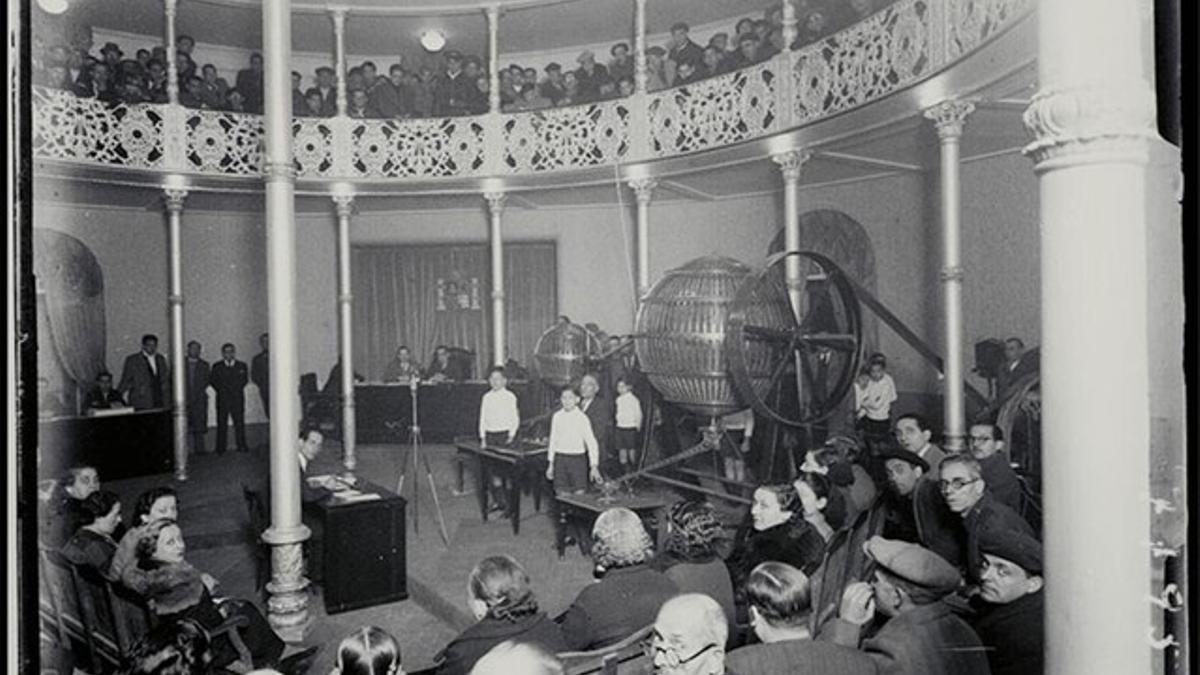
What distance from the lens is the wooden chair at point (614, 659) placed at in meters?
3.04

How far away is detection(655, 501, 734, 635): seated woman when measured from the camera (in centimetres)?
354

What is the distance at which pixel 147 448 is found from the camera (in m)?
3.67

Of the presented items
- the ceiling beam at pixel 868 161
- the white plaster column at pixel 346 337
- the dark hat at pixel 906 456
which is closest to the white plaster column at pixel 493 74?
the white plaster column at pixel 346 337

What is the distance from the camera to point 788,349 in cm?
449

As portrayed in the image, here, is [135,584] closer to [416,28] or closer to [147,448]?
[147,448]

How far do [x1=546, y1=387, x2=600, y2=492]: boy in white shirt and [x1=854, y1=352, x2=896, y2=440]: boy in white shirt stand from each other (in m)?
1.81

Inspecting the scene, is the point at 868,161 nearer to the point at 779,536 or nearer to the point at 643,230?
the point at 643,230

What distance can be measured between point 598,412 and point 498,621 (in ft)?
5.94

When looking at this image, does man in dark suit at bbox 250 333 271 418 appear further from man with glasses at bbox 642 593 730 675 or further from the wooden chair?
man with glasses at bbox 642 593 730 675

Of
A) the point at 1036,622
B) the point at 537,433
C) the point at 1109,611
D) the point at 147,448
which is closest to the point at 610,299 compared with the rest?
the point at 537,433

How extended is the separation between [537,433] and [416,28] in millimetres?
3149

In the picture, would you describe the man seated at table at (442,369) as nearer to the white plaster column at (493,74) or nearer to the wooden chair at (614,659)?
the white plaster column at (493,74)

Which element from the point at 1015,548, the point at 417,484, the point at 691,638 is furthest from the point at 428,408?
the point at 1015,548

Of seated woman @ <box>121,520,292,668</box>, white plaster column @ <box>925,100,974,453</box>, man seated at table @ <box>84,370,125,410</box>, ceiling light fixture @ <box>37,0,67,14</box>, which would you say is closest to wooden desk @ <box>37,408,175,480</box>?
man seated at table @ <box>84,370,125,410</box>
